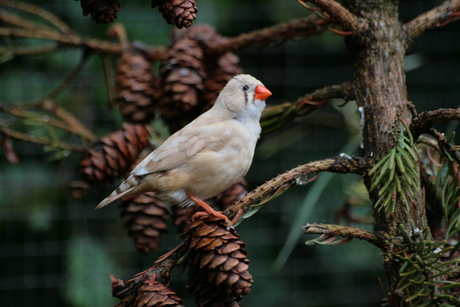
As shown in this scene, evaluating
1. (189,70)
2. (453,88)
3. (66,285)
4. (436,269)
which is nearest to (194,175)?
(189,70)

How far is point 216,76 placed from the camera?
1360 mm

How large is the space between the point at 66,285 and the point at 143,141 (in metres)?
1.38

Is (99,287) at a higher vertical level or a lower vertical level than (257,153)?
lower

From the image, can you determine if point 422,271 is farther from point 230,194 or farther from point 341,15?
point 230,194

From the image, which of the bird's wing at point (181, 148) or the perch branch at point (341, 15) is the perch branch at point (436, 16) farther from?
the bird's wing at point (181, 148)

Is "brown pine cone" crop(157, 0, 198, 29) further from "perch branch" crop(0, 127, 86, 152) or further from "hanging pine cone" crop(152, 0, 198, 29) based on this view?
"perch branch" crop(0, 127, 86, 152)

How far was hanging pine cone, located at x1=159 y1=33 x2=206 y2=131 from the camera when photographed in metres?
1.26

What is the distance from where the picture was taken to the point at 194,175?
1220 mm

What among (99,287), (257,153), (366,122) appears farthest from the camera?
(257,153)

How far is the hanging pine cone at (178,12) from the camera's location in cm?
75

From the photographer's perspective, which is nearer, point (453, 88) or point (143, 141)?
point (143, 141)

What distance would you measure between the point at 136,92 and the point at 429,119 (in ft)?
2.60

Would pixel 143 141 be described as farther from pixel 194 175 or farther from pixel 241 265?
pixel 241 265

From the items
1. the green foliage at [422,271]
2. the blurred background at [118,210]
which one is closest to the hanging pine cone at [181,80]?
the green foliage at [422,271]
